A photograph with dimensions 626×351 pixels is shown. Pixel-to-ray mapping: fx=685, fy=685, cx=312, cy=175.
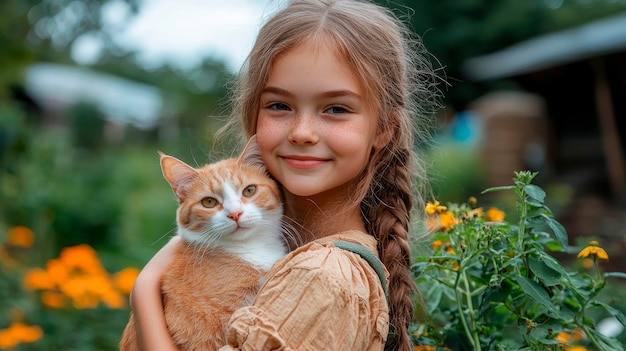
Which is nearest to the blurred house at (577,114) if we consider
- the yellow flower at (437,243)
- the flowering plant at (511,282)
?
the yellow flower at (437,243)

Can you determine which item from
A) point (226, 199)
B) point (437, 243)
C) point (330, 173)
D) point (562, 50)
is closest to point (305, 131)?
point (330, 173)

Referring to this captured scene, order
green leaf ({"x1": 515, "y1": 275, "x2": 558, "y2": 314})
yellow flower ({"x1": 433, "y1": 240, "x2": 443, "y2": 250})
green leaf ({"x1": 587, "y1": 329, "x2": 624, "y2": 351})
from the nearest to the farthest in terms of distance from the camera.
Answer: green leaf ({"x1": 515, "y1": 275, "x2": 558, "y2": 314}) → green leaf ({"x1": 587, "y1": 329, "x2": 624, "y2": 351}) → yellow flower ({"x1": 433, "y1": 240, "x2": 443, "y2": 250})

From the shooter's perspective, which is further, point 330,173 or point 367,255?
point 330,173

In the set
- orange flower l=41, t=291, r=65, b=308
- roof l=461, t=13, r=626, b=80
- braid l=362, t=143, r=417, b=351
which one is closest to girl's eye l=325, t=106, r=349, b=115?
braid l=362, t=143, r=417, b=351

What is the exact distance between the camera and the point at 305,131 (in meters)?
1.99

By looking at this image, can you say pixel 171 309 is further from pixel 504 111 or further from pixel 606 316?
pixel 504 111

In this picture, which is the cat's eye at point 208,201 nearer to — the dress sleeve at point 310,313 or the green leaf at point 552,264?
the dress sleeve at point 310,313

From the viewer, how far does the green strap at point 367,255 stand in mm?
1884

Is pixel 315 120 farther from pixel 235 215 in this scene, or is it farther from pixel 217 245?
pixel 217 245

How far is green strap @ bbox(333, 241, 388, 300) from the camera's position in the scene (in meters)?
1.88

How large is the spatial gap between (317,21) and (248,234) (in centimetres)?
69

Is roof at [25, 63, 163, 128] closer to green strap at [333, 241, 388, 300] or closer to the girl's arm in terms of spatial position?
the girl's arm

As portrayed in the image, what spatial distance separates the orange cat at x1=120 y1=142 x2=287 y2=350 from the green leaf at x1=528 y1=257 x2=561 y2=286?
30.3 inches

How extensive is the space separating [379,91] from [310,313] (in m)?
0.76
